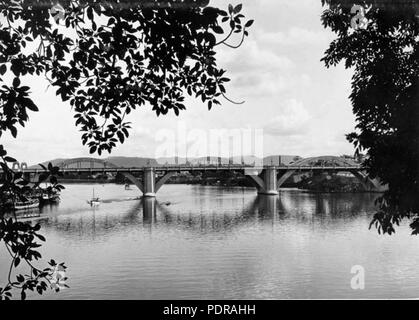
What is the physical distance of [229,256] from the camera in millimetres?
22141

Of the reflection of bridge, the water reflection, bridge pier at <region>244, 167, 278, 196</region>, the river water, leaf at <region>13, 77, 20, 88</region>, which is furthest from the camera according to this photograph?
bridge pier at <region>244, 167, 278, 196</region>

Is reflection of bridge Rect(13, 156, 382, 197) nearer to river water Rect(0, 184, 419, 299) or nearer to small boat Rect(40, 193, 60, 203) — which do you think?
river water Rect(0, 184, 419, 299)

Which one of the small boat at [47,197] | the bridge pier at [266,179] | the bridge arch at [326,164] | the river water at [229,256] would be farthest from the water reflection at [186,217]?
the small boat at [47,197]

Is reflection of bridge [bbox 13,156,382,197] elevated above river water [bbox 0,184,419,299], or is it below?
above

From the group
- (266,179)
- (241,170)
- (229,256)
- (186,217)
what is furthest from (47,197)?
(266,179)

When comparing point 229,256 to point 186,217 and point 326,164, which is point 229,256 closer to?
point 186,217

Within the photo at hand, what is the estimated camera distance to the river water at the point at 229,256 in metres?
15.5

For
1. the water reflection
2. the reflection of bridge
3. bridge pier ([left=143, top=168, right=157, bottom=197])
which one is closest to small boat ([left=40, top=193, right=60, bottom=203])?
the water reflection

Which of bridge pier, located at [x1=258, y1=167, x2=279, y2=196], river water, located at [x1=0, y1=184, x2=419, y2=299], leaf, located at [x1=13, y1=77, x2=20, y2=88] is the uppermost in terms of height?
leaf, located at [x1=13, y1=77, x2=20, y2=88]

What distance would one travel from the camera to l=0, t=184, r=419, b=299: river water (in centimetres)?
1552

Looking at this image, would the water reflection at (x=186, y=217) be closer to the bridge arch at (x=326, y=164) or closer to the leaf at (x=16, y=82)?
the bridge arch at (x=326, y=164)
